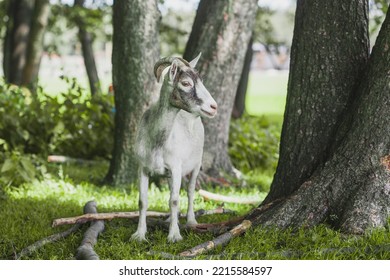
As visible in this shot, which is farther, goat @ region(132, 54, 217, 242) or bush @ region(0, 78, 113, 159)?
bush @ region(0, 78, 113, 159)

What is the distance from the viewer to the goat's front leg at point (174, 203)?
15.7 ft

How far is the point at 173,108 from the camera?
4.65 meters

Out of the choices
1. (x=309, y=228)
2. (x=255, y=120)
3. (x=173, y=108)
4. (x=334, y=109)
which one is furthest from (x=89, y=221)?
(x=255, y=120)

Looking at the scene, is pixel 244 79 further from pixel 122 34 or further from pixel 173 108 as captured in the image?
pixel 173 108

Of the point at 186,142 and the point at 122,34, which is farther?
the point at 122,34

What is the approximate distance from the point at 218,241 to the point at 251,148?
562cm

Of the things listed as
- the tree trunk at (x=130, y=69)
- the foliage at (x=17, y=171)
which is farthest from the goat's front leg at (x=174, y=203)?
the foliage at (x=17, y=171)

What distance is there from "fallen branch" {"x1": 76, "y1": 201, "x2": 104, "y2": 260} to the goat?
1.21 ft

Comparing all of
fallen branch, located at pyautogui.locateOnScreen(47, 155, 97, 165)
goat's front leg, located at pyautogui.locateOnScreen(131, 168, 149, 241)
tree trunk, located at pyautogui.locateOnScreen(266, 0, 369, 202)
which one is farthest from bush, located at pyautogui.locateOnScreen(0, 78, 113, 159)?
tree trunk, located at pyautogui.locateOnScreen(266, 0, 369, 202)

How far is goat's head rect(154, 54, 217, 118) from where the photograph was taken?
4.38m

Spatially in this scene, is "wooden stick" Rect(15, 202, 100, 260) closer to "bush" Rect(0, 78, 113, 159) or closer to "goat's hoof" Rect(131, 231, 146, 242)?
"goat's hoof" Rect(131, 231, 146, 242)

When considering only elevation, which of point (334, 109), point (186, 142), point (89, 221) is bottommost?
point (89, 221)

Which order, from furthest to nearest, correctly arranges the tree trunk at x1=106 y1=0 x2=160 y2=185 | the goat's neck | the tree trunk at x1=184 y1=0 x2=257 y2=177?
the tree trunk at x1=184 y1=0 x2=257 y2=177 → the tree trunk at x1=106 y1=0 x2=160 y2=185 → the goat's neck

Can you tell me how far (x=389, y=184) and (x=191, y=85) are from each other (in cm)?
182
